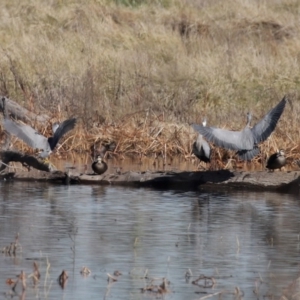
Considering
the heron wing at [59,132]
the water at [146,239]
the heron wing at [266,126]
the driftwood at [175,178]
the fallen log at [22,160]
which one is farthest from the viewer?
the heron wing at [59,132]

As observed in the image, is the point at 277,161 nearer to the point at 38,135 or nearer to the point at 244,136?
the point at 244,136

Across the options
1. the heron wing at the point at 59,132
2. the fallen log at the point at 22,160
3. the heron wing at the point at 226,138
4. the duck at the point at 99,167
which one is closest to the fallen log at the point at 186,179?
the fallen log at the point at 22,160

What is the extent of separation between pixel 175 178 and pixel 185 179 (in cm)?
10

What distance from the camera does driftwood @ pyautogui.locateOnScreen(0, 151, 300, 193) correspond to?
11758mm

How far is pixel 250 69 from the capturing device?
64.3 ft

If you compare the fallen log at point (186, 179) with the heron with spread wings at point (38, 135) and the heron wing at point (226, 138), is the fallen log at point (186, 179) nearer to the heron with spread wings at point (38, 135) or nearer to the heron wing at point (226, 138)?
the heron wing at point (226, 138)

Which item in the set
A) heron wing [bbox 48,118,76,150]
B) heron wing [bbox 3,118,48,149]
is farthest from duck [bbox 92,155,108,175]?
heron wing [bbox 3,118,48,149]

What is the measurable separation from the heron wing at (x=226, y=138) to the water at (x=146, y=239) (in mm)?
540

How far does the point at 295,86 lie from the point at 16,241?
11166mm

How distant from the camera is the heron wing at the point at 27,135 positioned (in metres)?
12.7

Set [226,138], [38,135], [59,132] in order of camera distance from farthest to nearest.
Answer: [38,135] → [59,132] → [226,138]

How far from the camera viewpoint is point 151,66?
19203 mm

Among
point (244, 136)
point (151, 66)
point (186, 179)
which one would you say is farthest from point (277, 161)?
point (151, 66)

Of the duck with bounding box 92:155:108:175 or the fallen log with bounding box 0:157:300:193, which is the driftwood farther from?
the duck with bounding box 92:155:108:175
